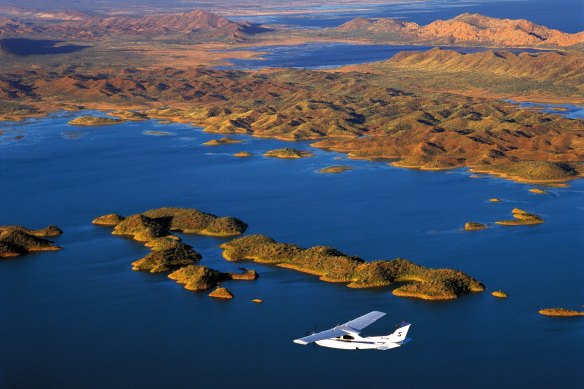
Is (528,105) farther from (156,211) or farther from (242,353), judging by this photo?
(242,353)

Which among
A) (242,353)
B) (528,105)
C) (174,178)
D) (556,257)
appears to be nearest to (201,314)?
(242,353)

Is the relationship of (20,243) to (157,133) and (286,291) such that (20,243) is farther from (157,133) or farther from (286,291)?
(157,133)

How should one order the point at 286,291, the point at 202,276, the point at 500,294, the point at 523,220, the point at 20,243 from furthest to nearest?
the point at 523,220 → the point at 20,243 → the point at 202,276 → the point at 286,291 → the point at 500,294

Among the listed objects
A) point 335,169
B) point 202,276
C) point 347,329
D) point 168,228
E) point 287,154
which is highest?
point 347,329

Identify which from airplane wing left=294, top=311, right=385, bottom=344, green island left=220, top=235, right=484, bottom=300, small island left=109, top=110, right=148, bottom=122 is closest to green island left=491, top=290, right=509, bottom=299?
green island left=220, top=235, right=484, bottom=300

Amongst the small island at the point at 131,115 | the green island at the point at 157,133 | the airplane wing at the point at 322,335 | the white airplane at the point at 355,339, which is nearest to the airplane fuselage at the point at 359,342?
the white airplane at the point at 355,339

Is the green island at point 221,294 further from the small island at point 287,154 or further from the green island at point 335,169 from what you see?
the small island at point 287,154

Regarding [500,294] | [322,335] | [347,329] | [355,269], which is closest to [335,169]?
[355,269]
